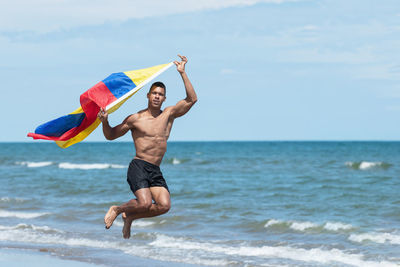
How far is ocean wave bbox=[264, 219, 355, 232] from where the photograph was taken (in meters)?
15.1

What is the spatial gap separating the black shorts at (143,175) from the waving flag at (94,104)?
0.94 m

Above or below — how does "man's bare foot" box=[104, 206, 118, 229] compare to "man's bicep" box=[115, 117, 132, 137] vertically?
below

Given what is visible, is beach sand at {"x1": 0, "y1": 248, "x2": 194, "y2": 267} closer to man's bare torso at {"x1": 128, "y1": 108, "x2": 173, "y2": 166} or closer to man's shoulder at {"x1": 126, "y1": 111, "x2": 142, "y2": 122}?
man's bare torso at {"x1": 128, "y1": 108, "x2": 173, "y2": 166}

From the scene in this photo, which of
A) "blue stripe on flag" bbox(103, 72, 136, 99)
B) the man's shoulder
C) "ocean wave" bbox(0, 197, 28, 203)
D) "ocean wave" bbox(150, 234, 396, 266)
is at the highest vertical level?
"blue stripe on flag" bbox(103, 72, 136, 99)

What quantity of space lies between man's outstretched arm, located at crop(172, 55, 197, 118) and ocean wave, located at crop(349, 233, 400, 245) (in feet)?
22.2

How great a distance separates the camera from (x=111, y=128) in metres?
8.30

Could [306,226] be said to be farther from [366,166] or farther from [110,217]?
[366,166]

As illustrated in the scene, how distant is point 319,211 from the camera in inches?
725

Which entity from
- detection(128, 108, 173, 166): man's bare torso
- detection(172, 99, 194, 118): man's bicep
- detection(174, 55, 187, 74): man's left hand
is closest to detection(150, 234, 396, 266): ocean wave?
detection(128, 108, 173, 166): man's bare torso

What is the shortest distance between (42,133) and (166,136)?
75.1 inches

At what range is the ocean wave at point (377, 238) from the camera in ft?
43.2

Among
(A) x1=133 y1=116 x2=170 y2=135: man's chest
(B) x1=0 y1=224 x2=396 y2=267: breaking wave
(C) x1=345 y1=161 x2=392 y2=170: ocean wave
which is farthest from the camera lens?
(C) x1=345 y1=161 x2=392 y2=170: ocean wave

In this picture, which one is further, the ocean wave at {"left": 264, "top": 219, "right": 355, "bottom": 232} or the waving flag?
the ocean wave at {"left": 264, "top": 219, "right": 355, "bottom": 232}

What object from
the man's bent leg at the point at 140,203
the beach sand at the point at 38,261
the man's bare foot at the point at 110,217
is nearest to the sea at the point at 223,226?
the beach sand at the point at 38,261
